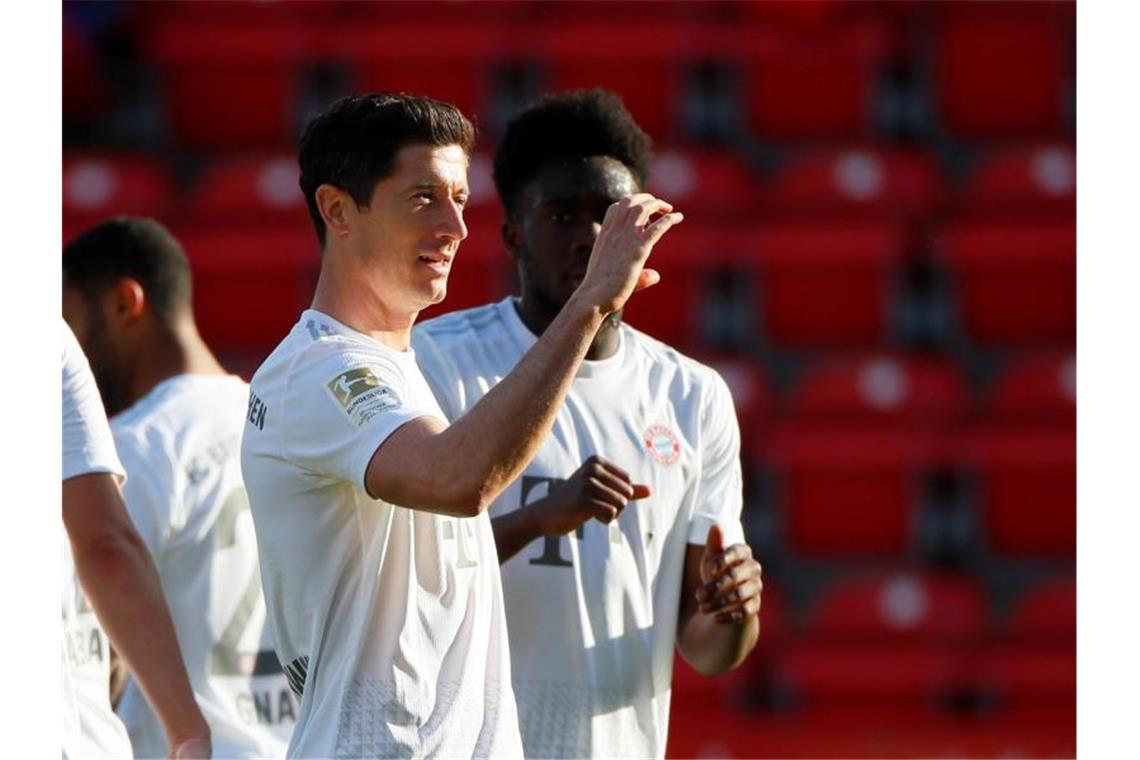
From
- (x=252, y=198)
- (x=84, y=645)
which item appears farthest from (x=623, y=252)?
(x=252, y=198)

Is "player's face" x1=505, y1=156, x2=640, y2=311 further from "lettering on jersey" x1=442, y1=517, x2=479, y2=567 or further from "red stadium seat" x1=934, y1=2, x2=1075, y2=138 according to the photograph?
"red stadium seat" x1=934, y1=2, x2=1075, y2=138

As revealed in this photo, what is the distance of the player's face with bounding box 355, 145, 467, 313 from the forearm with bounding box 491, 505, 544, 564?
0.64 metres

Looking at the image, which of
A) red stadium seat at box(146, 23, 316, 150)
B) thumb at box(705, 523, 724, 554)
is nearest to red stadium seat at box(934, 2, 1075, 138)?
Answer: red stadium seat at box(146, 23, 316, 150)

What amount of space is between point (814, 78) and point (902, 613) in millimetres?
2904

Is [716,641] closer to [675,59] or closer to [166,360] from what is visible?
[166,360]

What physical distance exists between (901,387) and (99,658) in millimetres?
4671

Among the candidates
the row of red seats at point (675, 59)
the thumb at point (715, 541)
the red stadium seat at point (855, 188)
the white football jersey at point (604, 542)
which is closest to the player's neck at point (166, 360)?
the white football jersey at point (604, 542)

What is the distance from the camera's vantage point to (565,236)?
3.75m

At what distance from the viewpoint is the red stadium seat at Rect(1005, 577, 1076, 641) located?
757 centimetres

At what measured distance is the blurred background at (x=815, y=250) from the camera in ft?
24.8

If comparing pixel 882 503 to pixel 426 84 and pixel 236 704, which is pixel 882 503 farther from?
pixel 236 704

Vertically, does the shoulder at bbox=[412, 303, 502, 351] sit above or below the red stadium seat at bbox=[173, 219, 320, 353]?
below

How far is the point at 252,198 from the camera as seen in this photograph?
861cm
